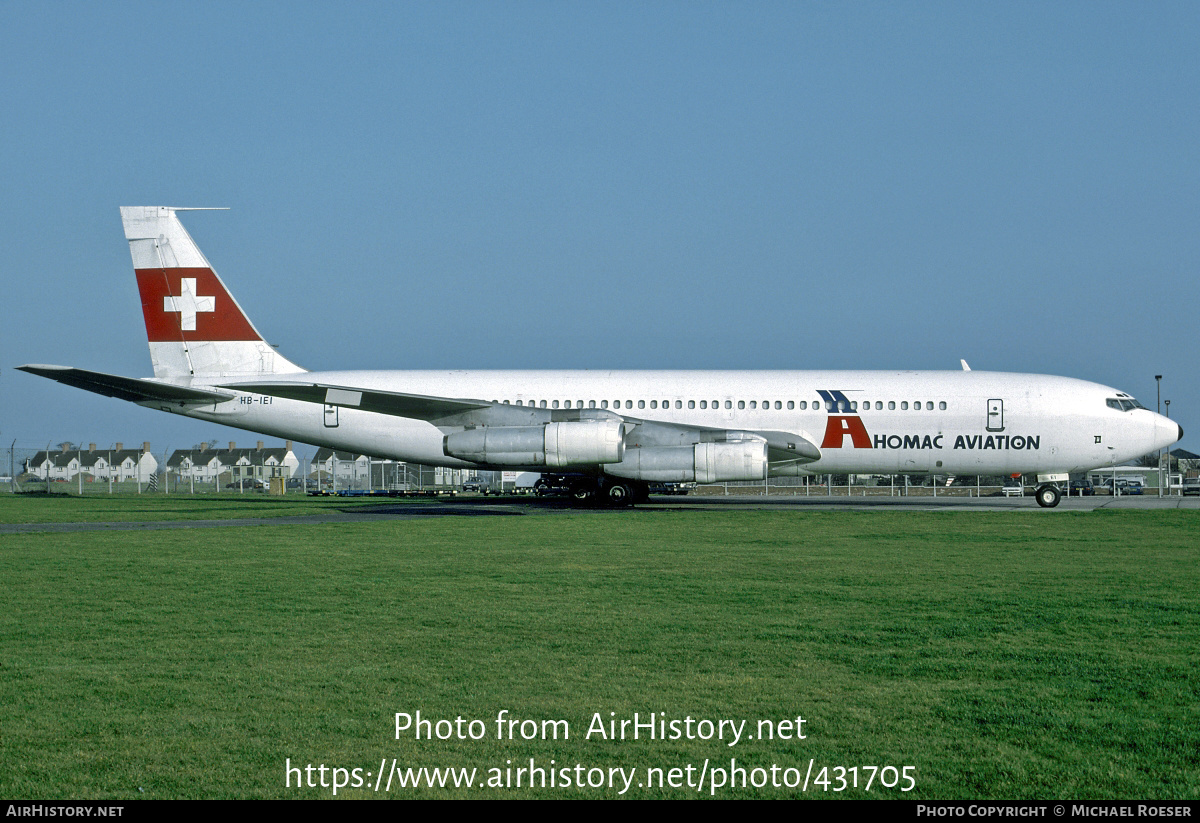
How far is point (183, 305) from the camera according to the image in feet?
97.5

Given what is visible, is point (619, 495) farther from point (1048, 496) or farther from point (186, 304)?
point (186, 304)

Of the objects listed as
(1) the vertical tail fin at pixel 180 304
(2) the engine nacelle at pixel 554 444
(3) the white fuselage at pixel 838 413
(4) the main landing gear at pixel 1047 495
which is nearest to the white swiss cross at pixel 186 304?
(1) the vertical tail fin at pixel 180 304

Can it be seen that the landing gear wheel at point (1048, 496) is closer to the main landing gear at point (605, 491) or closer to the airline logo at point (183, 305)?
the main landing gear at point (605, 491)

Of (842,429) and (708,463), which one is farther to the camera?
(842,429)

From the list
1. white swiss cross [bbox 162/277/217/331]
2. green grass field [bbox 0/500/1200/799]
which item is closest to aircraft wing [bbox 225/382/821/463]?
white swiss cross [bbox 162/277/217/331]

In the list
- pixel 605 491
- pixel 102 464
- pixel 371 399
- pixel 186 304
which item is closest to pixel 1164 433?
pixel 605 491

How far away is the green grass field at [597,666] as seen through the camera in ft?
15.3

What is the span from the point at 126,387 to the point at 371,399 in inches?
256

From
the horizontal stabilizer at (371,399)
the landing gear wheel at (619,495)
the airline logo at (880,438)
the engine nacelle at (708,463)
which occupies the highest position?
the horizontal stabilizer at (371,399)

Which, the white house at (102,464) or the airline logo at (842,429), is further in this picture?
the white house at (102,464)

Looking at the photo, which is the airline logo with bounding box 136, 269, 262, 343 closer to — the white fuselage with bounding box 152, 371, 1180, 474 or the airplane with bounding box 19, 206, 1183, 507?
the airplane with bounding box 19, 206, 1183, 507

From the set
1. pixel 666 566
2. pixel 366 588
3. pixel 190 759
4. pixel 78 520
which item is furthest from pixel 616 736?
pixel 78 520

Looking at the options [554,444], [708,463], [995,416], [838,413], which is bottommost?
[708,463]
